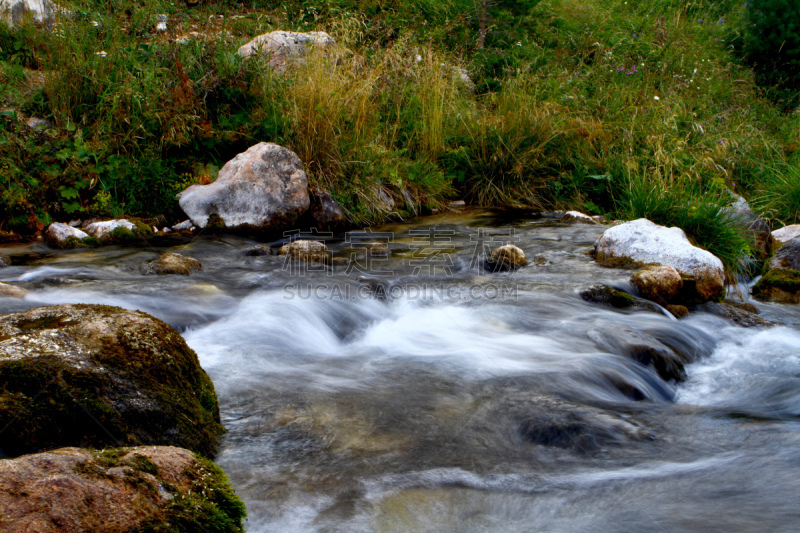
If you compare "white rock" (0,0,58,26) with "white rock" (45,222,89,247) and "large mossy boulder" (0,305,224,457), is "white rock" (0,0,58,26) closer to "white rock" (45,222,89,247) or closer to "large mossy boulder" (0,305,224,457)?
"white rock" (45,222,89,247)

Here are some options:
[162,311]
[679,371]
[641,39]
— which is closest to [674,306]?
[679,371]

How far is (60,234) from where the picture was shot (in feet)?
17.5

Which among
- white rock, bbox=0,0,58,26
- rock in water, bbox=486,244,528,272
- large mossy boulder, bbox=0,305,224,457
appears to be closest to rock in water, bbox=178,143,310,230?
rock in water, bbox=486,244,528,272

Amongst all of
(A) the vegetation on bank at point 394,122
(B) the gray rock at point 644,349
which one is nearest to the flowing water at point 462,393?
(B) the gray rock at point 644,349

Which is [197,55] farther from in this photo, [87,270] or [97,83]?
[87,270]

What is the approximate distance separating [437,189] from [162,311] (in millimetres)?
4507

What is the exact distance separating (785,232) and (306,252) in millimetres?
4936

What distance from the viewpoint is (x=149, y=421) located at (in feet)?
6.53

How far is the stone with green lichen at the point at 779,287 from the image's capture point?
16.6ft

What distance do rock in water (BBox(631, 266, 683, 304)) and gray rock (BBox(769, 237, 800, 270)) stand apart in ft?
4.87

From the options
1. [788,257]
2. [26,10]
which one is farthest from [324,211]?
[26,10]

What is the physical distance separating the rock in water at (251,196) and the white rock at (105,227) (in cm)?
59

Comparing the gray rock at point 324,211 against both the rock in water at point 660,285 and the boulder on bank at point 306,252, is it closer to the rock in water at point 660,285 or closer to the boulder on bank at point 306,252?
the boulder on bank at point 306,252

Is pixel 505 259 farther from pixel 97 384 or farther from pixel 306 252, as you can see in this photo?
pixel 97 384
